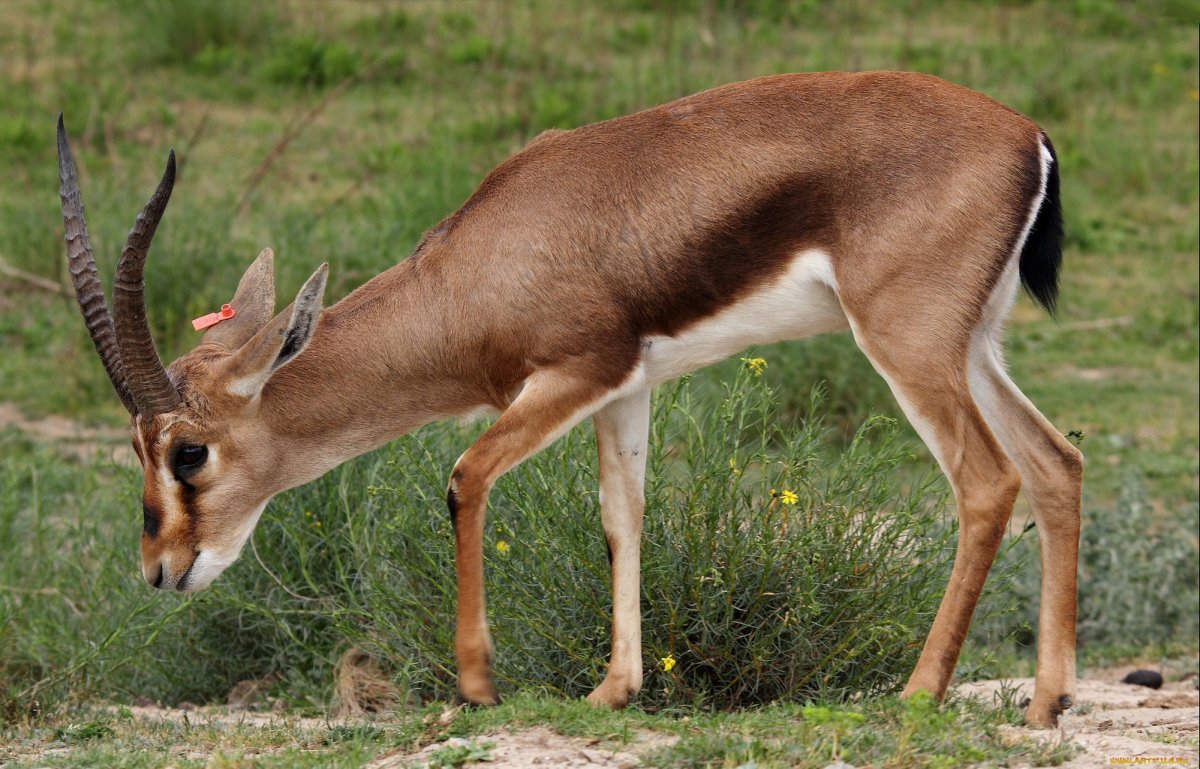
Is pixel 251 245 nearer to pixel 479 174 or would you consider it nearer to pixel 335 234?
pixel 335 234

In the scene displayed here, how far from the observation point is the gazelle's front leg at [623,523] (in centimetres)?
521

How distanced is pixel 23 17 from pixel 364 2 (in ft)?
9.94

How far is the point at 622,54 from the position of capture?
14531 mm

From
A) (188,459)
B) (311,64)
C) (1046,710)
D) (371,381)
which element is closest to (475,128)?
(311,64)

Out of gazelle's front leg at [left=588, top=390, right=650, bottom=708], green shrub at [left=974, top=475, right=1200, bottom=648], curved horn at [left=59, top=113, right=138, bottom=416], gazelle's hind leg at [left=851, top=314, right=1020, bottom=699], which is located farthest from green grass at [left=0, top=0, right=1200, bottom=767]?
curved horn at [left=59, top=113, right=138, bottom=416]

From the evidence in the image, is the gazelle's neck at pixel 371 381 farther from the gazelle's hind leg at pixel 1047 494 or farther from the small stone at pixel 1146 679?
the small stone at pixel 1146 679

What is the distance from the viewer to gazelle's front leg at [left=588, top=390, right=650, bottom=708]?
17.1ft

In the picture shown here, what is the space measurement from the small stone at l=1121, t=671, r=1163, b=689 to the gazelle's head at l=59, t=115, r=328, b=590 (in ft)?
12.2

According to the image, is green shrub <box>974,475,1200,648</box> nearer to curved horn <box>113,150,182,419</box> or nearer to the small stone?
the small stone

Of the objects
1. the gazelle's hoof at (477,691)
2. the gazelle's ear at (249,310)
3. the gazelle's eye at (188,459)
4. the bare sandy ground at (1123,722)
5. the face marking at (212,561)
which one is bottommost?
the bare sandy ground at (1123,722)

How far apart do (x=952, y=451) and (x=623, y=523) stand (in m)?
1.06

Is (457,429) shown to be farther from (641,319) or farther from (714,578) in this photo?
(641,319)

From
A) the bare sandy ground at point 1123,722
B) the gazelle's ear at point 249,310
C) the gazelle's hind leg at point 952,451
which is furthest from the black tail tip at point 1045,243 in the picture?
the gazelle's ear at point 249,310

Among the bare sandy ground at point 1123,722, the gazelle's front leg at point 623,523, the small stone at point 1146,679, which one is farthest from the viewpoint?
the small stone at point 1146,679
